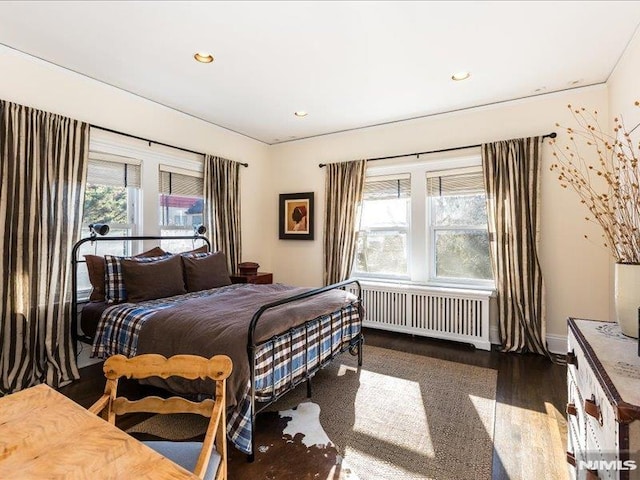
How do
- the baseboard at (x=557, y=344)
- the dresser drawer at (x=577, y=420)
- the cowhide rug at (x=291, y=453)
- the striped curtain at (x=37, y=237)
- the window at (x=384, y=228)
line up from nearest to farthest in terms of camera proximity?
the dresser drawer at (x=577, y=420)
the cowhide rug at (x=291, y=453)
the striped curtain at (x=37, y=237)
the baseboard at (x=557, y=344)
the window at (x=384, y=228)

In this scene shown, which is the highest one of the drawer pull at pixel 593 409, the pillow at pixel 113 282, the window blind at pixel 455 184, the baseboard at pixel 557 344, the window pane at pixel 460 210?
the window blind at pixel 455 184

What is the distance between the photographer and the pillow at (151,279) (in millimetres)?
2818

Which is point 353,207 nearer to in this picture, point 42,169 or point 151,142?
point 151,142

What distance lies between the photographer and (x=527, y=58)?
2.67 metres

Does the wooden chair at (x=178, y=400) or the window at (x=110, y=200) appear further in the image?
the window at (x=110, y=200)

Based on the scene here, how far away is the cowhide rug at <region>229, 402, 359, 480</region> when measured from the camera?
1.73 meters

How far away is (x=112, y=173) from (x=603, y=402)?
12.6ft

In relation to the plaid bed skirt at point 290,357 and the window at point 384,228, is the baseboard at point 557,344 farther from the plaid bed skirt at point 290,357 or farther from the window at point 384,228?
the plaid bed skirt at point 290,357

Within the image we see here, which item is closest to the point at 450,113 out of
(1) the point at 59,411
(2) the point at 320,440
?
(2) the point at 320,440

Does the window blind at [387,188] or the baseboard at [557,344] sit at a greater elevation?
the window blind at [387,188]

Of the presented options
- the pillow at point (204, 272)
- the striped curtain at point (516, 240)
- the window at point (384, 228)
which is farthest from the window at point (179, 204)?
the striped curtain at point (516, 240)

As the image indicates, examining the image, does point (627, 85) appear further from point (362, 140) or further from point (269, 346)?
point (269, 346)

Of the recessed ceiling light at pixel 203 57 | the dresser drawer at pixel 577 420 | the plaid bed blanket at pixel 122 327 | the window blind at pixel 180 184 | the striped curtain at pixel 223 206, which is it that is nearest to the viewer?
the dresser drawer at pixel 577 420

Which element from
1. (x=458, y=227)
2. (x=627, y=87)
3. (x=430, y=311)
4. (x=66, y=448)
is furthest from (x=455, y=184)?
(x=66, y=448)
